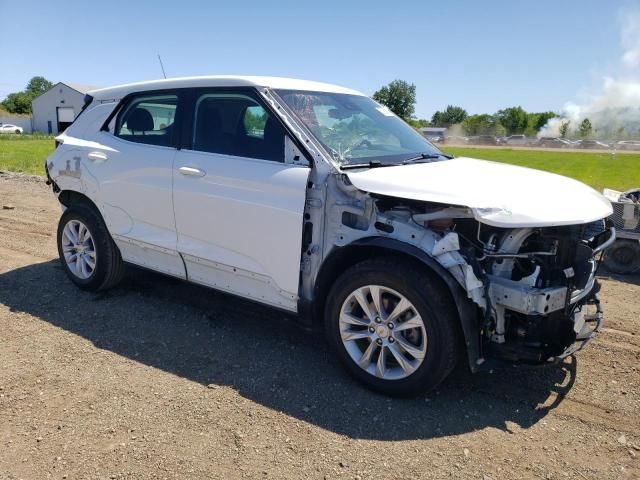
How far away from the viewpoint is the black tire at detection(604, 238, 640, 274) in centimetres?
609

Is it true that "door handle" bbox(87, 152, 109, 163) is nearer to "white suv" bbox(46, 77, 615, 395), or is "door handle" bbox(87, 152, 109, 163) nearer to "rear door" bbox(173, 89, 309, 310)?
"white suv" bbox(46, 77, 615, 395)

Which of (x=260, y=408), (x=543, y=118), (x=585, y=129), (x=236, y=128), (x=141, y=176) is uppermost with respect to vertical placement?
(x=543, y=118)

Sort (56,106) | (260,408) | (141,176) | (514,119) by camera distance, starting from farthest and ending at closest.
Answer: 1. (514,119)
2. (56,106)
3. (141,176)
4. (260,408)

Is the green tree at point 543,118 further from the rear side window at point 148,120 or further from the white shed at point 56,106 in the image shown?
the rear side window at point 148,120

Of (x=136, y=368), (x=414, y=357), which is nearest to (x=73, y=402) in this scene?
(x=136, y=368)

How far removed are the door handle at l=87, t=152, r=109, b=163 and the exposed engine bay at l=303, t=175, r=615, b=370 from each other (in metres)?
2.57

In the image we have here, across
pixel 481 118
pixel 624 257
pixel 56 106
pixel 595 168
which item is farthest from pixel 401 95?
pixel 624 257

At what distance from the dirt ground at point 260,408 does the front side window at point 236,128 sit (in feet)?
5.04

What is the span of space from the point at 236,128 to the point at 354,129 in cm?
92

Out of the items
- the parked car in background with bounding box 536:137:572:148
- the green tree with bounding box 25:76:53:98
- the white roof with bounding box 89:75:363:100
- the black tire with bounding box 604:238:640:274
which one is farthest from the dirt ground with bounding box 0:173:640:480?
the green tree with bounding box 25:76:53:98

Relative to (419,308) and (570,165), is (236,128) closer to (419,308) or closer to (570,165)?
(419,308)

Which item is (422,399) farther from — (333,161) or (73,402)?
(73,402)

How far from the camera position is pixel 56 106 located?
67.9 metres

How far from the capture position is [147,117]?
468cm
